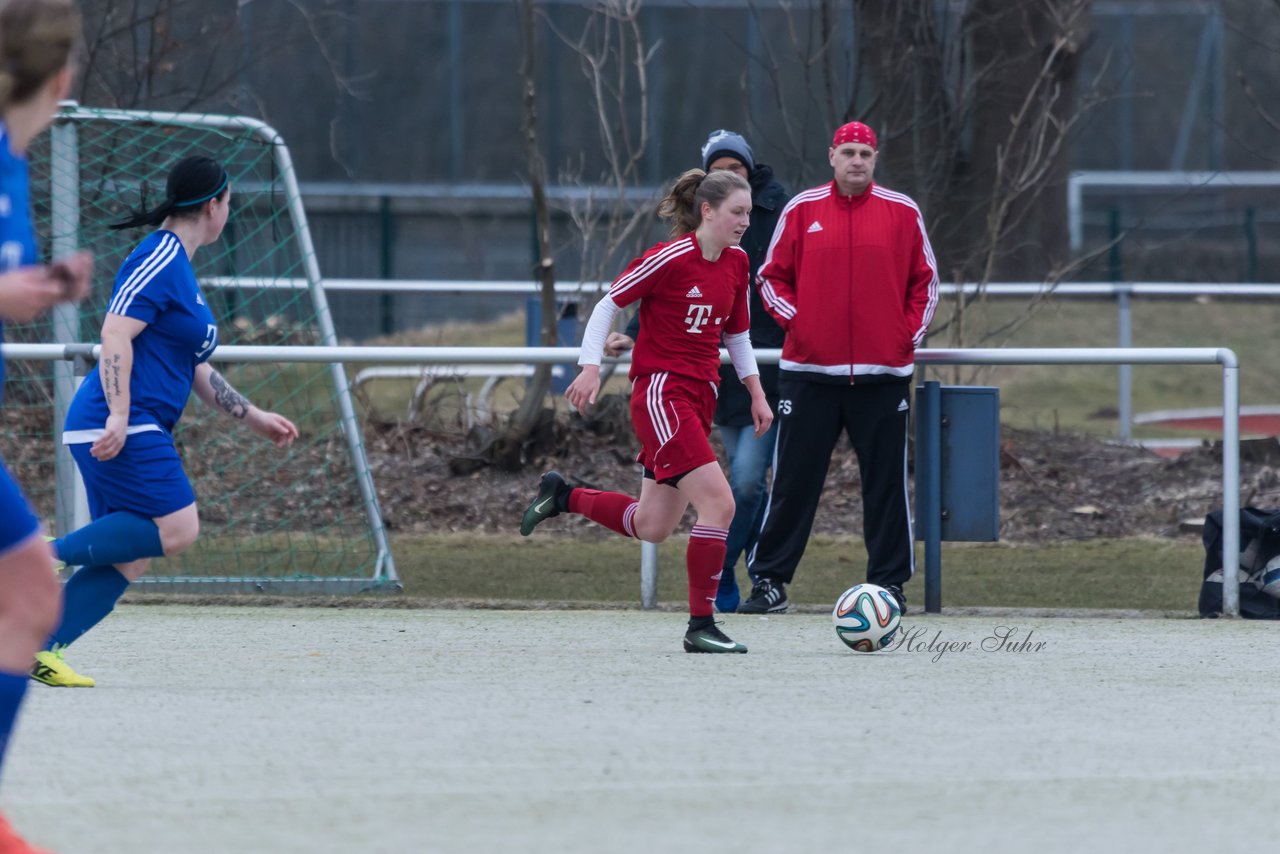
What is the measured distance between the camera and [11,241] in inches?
147

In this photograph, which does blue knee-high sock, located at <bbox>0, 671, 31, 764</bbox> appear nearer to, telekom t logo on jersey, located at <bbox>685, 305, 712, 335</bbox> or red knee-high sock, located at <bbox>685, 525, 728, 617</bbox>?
red knee-high sock, located at <bbox>685, 525, 728, 617</bbox>

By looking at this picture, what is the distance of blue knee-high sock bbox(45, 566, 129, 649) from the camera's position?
5.71 metres

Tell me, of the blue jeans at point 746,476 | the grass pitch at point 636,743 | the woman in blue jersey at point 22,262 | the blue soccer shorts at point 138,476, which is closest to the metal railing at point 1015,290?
the blue jeans at point 746,476

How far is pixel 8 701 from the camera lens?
152 inches

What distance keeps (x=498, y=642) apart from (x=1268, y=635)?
302 centimetres

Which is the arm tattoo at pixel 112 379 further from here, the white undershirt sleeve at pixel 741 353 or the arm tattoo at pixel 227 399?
the white undershirt sleeve at pixel 741 353

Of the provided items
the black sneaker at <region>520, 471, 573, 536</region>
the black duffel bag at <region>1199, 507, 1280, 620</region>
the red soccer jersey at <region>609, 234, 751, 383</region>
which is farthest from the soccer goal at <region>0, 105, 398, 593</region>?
the black duffel bag at <region>1199, 507, 1280, 620</region>

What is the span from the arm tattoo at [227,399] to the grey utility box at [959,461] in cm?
314

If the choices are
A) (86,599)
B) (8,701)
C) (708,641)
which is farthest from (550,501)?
(8,701)

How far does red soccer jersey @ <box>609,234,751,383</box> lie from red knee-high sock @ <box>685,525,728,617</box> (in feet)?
1.87

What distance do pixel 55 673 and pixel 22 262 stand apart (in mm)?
2385

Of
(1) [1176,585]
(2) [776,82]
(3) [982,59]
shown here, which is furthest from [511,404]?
(1) [1176,585]

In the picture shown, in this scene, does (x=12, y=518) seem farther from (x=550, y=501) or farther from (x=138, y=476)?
(x=550, y=501)

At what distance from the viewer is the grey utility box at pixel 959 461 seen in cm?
805
